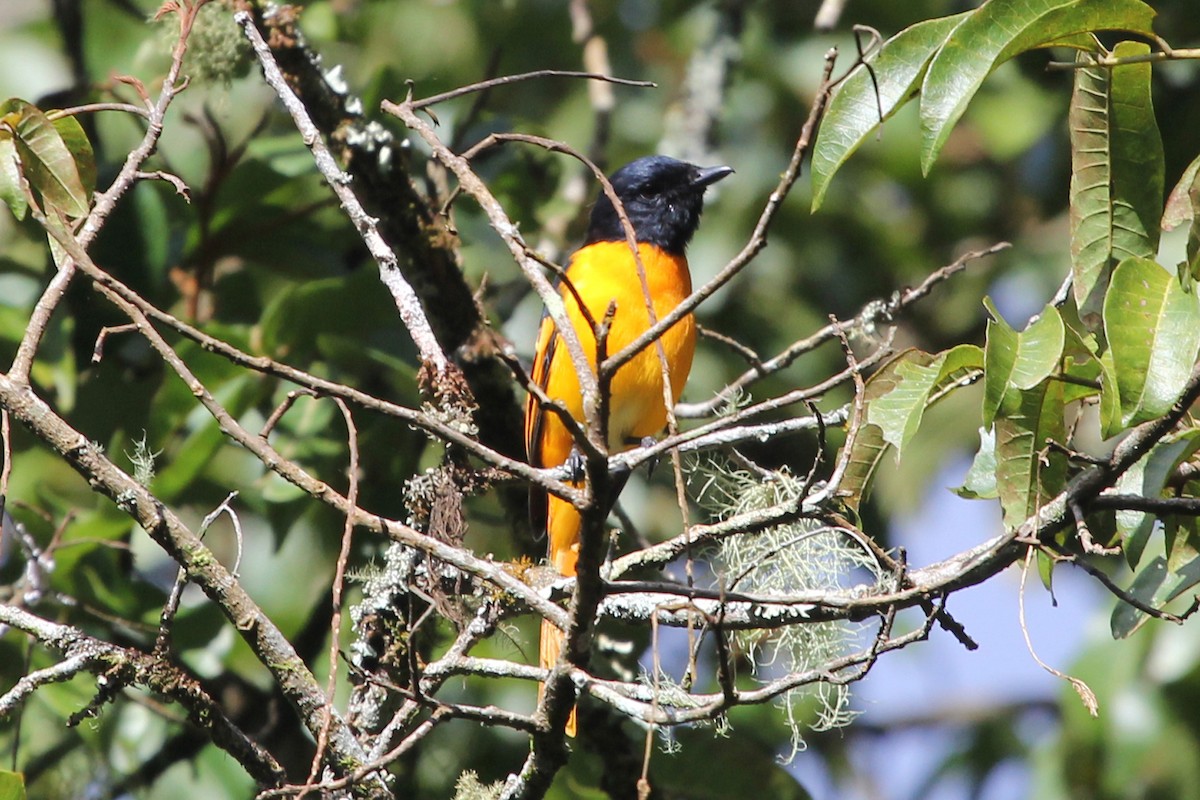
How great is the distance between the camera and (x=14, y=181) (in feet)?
7.52

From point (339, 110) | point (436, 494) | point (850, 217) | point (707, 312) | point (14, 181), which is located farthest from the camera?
point (850, 217)

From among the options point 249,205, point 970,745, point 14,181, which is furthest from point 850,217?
point 14,181

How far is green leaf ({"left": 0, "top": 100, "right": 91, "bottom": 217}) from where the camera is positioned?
7.70ft

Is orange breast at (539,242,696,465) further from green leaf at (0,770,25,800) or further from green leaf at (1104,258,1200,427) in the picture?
green leaf at (0,770,25,800)

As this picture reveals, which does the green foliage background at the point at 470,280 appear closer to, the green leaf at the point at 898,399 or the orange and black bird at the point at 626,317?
the orange and black bird at the point at 626,317

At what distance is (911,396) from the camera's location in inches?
89.6

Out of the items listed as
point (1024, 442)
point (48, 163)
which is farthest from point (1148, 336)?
point (48, 163)

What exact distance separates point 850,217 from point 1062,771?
111 inches

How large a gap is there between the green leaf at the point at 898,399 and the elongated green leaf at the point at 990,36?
348mm

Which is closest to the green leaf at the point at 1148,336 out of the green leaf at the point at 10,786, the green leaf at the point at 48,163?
the green leaf at the point at 48,163

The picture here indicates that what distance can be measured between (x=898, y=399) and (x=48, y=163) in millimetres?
1557

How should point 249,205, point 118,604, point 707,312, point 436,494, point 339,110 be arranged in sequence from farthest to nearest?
1. point 707,312
2. point 249,205
3. point 118,604
4. point 339,110
5. point 436,494

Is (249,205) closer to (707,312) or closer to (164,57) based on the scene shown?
(164,57)

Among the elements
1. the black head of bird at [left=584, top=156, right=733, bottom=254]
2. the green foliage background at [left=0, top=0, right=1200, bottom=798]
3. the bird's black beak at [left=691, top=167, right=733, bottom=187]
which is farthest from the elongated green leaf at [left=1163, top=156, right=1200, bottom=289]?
the black head of bird at [left=584, top=156, right=733, bottom=254]
